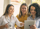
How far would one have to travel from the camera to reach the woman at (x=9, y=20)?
0.71m

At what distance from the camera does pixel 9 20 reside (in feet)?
2.34

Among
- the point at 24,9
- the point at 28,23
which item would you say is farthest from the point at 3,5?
the point at 28,23

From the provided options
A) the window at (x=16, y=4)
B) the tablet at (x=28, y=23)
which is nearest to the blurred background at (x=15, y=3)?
the window at (x=16, y=4)

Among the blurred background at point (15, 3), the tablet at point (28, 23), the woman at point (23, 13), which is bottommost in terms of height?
the tablet at point (28, 23)

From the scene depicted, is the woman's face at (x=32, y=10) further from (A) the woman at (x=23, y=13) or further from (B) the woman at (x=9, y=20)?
(B) the woman at (x=9, y=20)

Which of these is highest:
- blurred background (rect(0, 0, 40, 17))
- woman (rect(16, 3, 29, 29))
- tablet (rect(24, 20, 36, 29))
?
blurred background (rect(0, 0, 40, 17))

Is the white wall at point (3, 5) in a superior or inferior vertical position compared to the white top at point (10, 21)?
superior

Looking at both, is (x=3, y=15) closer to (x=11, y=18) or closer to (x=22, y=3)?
(x=11, y=18)

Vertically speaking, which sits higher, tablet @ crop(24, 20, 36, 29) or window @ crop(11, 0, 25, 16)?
window @ crop(11, 0, 25, 16)

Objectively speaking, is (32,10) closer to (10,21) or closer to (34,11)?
→ (34,11)

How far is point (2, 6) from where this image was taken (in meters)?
0.75

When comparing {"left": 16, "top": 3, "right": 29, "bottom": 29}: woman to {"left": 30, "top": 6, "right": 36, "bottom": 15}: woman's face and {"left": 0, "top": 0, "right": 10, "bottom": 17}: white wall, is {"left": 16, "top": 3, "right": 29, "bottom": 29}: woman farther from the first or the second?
{"left": 0, "top": 0, "right": 10, "bottom": 17}: white wall

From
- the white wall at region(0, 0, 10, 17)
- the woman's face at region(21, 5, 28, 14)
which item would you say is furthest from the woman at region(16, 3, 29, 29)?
the white wall at region(0, 0, 10, 17)

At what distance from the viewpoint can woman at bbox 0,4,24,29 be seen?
2.33 feet
